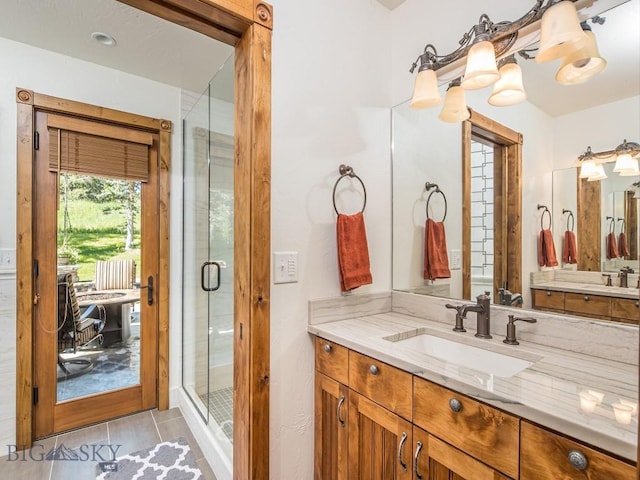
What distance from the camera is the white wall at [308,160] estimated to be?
1418 mm

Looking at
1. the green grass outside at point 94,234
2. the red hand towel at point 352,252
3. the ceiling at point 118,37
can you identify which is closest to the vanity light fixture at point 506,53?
the red hand towel at point 352,252

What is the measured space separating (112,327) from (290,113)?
2.03 metres

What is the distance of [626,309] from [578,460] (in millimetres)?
651

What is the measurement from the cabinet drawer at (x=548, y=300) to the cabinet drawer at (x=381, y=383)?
2.07 ft

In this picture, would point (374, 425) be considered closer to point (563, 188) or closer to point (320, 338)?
point (320, 338)

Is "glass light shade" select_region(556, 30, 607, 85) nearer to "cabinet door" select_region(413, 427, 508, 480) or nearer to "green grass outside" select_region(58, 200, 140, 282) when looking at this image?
"cabinet door" select_region(413, 427, 508, 480)

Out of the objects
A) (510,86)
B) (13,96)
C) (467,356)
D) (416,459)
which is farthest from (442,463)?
(13,96)

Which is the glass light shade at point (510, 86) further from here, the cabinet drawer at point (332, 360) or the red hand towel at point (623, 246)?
the cabinet drawer at point (332, 360)

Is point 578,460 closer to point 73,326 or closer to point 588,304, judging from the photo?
point 588,304

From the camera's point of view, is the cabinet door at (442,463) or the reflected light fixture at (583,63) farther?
the reflected light fixture at (583,63)

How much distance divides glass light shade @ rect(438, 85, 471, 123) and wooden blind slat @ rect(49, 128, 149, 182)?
2.09 meters

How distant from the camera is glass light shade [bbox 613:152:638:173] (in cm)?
108

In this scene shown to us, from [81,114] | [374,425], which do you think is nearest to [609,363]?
[374,425]

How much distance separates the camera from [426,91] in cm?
151
